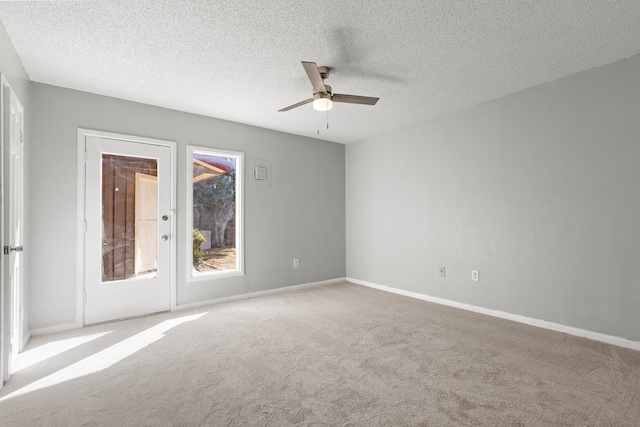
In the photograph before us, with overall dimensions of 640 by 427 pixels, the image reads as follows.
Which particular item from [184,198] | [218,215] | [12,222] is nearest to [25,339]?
[12,222]

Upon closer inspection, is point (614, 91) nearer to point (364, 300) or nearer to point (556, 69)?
point (556, 69)

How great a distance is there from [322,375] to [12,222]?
255 centimetres

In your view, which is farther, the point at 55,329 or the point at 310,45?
the point at 55,329

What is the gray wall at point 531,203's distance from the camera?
9.06 feet

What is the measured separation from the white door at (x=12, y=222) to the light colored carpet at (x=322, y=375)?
10.2 inches

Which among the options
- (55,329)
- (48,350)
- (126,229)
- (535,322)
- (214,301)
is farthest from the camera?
(214,301)

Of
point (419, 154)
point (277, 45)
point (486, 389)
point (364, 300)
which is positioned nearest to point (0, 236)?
point (277, 45)

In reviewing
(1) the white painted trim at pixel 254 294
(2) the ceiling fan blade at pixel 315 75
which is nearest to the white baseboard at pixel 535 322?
(1) the white painted trim at pixel 254 294

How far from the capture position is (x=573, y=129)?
3.04 m

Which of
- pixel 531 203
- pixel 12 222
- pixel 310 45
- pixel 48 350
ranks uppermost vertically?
pixel 310 45

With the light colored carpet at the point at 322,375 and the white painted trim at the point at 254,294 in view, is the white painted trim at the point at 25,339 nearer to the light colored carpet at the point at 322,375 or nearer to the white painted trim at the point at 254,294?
the light colored carpet at the point at 322,375

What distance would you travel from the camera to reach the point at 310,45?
2.49 m

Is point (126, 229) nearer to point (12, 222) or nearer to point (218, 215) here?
point (218, 215)

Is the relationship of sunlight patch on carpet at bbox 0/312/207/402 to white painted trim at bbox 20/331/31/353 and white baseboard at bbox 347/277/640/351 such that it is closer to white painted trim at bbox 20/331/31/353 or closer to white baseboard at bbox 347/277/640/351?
white painted trim at bbox 20/331/31/353
